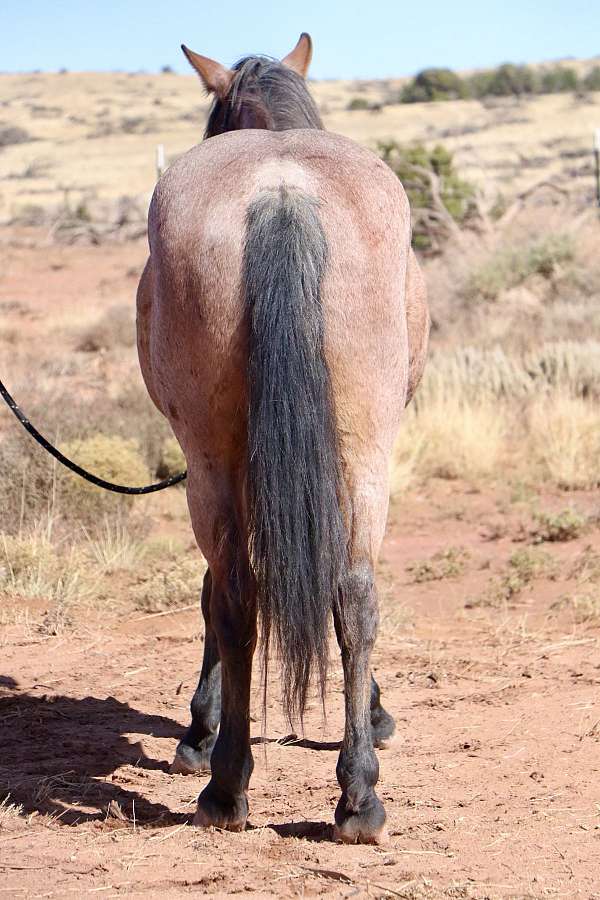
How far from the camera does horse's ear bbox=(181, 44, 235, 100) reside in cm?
439

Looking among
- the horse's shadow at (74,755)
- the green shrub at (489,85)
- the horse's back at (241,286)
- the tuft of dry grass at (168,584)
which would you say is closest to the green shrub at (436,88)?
the green shrub at (489,85)

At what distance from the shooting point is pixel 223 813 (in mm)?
3533

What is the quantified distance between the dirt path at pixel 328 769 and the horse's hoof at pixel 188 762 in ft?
0.26

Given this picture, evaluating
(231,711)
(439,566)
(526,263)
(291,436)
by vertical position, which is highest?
(291,436)

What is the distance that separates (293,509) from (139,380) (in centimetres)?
904

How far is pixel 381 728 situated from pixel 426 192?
1472cm

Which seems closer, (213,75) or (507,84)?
(213,75)

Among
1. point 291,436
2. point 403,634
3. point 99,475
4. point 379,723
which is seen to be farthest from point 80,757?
point 99,475

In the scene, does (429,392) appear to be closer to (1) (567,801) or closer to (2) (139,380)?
(2) (139,380)

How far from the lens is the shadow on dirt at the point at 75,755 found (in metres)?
3.77

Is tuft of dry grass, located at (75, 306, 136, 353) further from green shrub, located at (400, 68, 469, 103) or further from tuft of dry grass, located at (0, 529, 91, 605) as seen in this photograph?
green shrub, located at (400, 68, 469, 103)

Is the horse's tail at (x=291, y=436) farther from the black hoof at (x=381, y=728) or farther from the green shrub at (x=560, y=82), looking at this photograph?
the green shrub at (x=560, y=82)

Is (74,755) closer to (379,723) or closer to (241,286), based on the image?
(379,723)

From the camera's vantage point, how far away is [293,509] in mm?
3193
